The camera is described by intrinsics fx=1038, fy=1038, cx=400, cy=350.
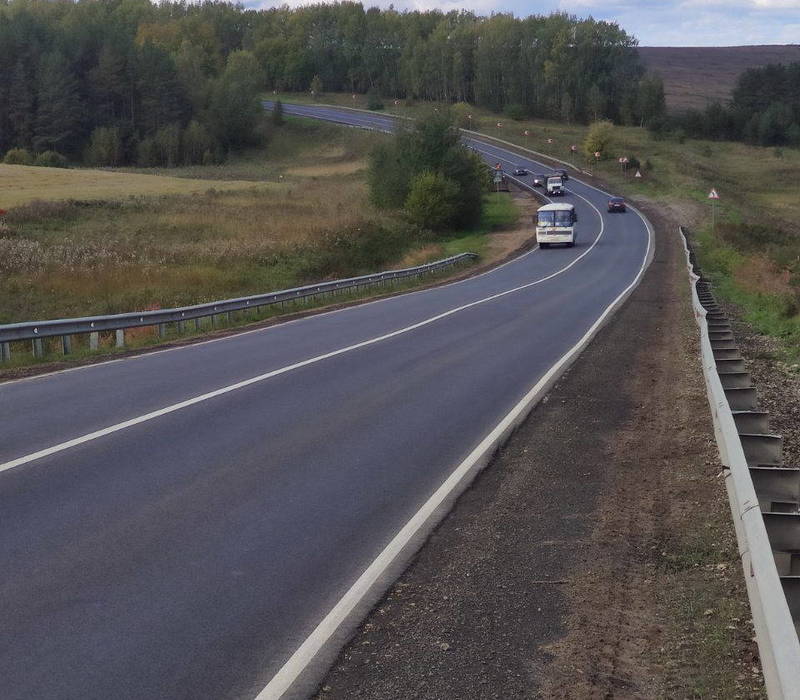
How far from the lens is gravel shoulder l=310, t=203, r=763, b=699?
17.0ft

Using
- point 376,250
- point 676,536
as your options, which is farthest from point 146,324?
point 376,250

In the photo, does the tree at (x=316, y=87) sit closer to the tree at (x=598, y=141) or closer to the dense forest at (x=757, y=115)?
the dense forest at (x=757, y=115)

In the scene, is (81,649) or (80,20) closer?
(81,649)

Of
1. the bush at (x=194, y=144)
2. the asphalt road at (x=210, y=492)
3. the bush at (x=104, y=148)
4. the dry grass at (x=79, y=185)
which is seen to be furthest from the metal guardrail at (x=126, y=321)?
the bush at (x=194, y=144)

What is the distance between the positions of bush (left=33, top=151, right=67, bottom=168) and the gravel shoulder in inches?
3952

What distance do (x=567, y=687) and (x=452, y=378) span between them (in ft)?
33.1

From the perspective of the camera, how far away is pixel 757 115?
136 metres

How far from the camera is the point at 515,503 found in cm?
853

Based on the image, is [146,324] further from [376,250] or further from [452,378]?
[376,250]

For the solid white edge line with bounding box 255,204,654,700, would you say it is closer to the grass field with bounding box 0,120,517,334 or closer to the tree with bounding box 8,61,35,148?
the grass field with bounding box 0,120,517,334

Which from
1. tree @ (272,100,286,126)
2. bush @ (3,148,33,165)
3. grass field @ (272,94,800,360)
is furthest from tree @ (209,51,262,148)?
bush @ (3,148,33,165)

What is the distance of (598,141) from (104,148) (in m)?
51.9

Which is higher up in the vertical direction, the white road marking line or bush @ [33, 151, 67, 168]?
the white road marking line

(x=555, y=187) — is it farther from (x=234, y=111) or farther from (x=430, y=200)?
(x=234, y=111)
